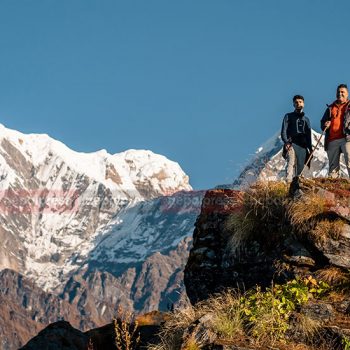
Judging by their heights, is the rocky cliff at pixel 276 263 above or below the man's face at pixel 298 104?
below

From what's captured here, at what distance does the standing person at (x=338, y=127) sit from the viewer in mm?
15438

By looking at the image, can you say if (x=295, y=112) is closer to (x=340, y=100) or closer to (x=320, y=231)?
(x=340, y=100)

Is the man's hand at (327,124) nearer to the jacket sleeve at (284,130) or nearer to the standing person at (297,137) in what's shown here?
the standing person at (297,137)

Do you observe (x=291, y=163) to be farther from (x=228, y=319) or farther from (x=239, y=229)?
(x=228, y=319)

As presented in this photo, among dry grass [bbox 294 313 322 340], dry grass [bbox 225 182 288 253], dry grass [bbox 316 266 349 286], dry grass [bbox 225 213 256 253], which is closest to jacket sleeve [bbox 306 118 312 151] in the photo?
dry grass [bbox 225 182 288 253]

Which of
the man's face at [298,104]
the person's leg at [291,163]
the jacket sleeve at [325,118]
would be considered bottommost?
the person's leg at [291,163]

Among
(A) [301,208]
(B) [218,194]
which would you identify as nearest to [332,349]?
(A) [301,208]

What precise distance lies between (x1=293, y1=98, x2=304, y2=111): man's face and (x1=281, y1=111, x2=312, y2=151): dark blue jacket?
11 centimetres

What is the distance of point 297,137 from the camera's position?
54.3 ft

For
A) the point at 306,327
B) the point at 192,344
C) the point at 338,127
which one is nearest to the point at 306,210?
the point at 306,327

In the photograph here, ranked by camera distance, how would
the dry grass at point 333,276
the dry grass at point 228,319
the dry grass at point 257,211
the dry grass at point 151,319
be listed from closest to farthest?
the dry grass at point 228,319, the dry grass at point 333,276, the dry grass at point 257,211, the dry grass at point 151,319

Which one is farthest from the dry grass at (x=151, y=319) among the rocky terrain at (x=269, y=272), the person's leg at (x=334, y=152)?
the person's leg at (x=334, y=152)

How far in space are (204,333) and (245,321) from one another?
0.62 metres

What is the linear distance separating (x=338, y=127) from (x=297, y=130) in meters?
1.00
